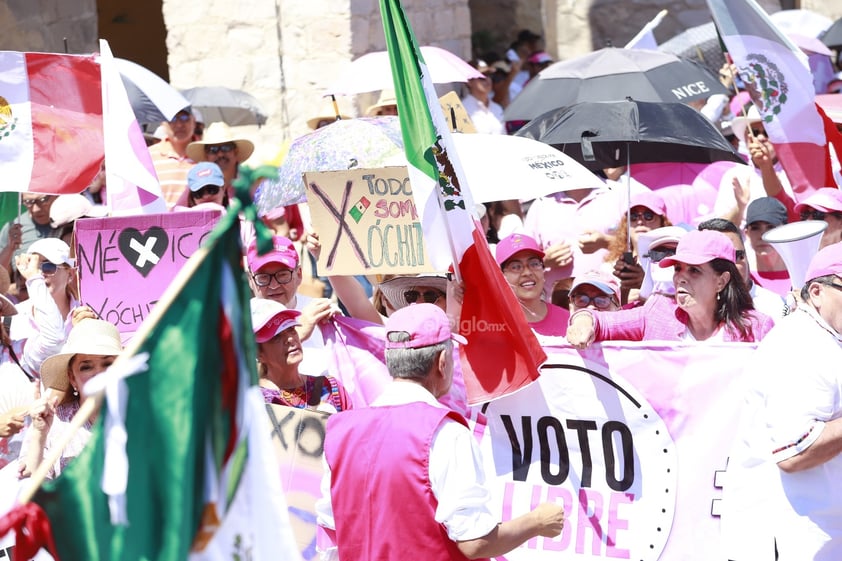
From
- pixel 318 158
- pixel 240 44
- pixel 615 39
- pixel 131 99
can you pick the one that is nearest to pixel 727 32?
pixel 318 158

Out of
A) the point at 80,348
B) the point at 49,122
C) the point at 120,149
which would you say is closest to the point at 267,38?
the point at 49,122

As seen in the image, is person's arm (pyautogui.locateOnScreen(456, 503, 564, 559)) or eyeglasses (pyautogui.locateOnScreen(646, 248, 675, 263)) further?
eyeglasses (pyautogui.locateOnScreen(646, 248, 675, 263))

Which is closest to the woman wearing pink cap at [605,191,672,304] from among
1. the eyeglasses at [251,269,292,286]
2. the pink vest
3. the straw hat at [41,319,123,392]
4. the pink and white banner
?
the pink and white banner

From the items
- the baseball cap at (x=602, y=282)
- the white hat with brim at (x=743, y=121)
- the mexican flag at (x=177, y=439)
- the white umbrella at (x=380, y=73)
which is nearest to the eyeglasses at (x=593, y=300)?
the baseball cap at (x=602, y=282)

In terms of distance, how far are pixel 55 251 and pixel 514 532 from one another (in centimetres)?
378

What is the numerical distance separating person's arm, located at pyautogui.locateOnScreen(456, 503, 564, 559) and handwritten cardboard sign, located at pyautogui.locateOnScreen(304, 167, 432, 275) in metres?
1.86

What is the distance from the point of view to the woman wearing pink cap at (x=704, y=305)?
5.37 m

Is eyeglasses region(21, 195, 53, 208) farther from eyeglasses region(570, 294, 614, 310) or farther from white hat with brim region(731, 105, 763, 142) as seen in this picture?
white hat with brim region(731, 105, 763, 142)

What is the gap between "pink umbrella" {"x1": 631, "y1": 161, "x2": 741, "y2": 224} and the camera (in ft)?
25.7

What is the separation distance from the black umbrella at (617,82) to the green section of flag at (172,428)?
550cm

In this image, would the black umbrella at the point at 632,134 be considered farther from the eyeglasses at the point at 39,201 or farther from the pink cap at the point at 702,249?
the eyeglasses at the point at 39,201

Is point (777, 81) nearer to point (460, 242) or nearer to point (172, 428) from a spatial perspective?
point (460, 242)

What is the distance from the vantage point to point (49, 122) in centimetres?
734

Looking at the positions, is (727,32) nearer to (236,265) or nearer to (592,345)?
(592,345)
